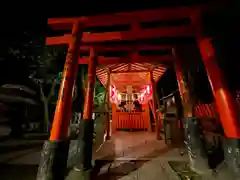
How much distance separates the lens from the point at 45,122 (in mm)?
14312

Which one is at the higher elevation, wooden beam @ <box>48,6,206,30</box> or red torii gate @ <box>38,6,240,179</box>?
wooden beam @ <box>48,6,206,30</box>

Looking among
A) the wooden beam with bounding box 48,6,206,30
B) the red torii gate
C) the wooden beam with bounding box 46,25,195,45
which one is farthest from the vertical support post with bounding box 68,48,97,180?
the wooden beam with bounding box 48,6,206,30

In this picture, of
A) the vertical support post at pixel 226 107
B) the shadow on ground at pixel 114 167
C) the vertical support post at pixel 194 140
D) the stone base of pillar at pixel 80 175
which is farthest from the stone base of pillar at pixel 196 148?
the stone base of pillar at pixel 80 175

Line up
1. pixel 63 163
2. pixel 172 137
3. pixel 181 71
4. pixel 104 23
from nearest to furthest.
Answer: pixel 63 163, pixel 104 23, pixel 181 71, pixel 172 137

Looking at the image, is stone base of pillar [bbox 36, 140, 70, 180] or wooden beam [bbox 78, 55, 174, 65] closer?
stone base of pillar [bbox 36, 140, 70, 180]

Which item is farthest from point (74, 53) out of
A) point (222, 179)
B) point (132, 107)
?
point (132, 107)

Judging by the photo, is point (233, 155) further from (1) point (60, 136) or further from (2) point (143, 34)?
(2) point (143, 34)

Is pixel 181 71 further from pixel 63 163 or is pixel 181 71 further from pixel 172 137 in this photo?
pixel 63 163

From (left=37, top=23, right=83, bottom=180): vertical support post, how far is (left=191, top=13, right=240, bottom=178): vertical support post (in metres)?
3.42

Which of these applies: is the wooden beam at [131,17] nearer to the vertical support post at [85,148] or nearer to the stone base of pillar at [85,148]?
the vertical support post at [85,148]

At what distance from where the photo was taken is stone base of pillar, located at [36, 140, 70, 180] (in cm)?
283

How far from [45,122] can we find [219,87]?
1506 centimetres

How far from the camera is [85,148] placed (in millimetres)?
4145

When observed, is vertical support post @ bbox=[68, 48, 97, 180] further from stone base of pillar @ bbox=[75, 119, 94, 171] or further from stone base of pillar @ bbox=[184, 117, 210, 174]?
stone base of pillar @ bbox=[184, 117, 210, 174]
